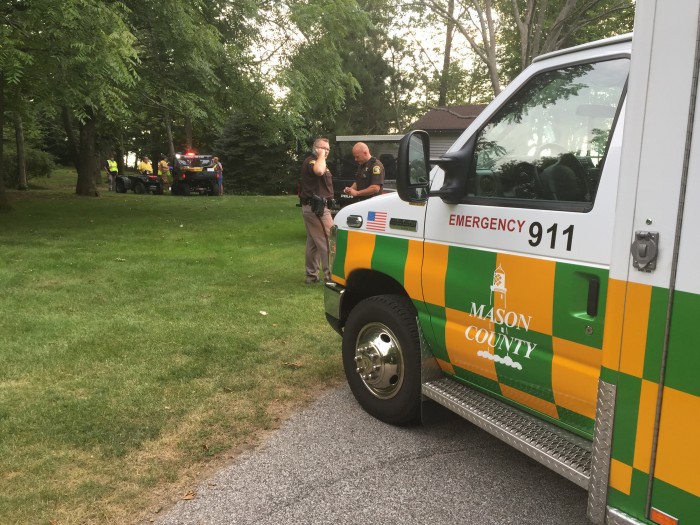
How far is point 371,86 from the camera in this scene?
31078 mm

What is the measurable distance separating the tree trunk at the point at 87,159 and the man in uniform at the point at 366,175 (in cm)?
1567

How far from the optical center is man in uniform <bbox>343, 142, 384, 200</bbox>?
23.8ft

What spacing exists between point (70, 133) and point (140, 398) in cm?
2110

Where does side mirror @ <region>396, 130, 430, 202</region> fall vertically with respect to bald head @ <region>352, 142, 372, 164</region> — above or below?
below

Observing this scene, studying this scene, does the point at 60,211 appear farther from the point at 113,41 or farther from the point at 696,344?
the point at 696,344

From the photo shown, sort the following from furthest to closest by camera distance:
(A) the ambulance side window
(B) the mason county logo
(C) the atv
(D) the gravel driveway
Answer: (C) the atv, (D) the gravel driveway, (B) the mason county logo, (A) the ambulance side window

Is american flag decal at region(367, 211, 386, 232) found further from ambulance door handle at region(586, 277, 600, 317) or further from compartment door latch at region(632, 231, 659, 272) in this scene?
compartment door latch at region(632, 231, 659, 272)

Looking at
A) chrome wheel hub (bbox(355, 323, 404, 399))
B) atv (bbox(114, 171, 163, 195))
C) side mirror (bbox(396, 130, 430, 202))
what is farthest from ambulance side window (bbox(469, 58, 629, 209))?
atv (bbox(114, 171, 163, 195))

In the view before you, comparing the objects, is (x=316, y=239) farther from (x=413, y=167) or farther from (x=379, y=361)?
(x=413, y=167)

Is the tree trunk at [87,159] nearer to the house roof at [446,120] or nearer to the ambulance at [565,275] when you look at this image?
the house roof at [446,120]

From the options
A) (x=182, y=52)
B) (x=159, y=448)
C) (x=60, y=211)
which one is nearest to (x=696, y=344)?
(x=159, y=448)

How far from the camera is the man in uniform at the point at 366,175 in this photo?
725 cm

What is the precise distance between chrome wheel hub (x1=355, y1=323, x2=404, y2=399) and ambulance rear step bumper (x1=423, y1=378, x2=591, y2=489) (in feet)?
1.06

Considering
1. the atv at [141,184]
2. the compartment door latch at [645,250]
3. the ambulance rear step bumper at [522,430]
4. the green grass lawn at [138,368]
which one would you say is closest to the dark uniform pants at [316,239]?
the green grass lawn at [138,368]
